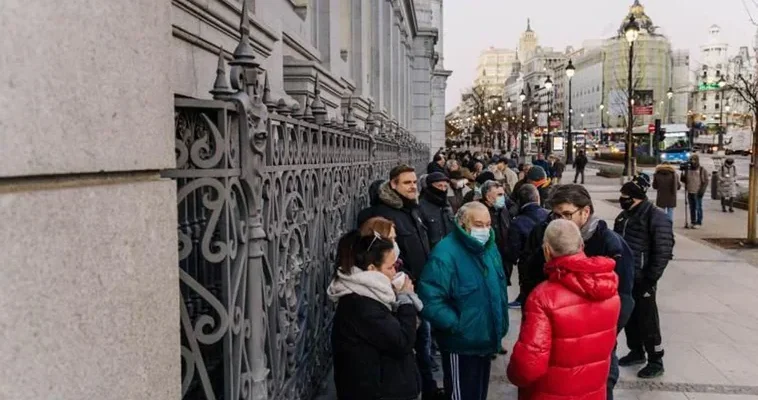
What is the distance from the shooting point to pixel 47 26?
1.82m

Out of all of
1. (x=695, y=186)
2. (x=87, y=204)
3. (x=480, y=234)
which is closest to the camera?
(x=87, y=204)

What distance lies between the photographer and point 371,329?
3959mm

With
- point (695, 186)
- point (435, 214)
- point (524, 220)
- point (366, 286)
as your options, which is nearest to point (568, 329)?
point (366, 286)

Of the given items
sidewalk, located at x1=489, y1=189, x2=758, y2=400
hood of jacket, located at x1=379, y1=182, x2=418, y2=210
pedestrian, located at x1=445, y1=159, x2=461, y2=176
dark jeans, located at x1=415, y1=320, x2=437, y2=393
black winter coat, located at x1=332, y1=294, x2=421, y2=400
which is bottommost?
sidewalk, located at x1=489, y1=189, x2=758, y2=400

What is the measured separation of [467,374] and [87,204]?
3642mm

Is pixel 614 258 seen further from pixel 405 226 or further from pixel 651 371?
pixel 651 371

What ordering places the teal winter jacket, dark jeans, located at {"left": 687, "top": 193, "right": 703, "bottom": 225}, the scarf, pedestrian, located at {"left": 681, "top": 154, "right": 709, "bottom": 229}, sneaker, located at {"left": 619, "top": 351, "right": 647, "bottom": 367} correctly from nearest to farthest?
1. the teal winter jacket
2. the scarf
3. sneaker, located at {"left": 619, "top": 351, "right": 647, "bottom": 367}
4. pedestrian, located at {"left": 681, "top": 154, "right": 709, "bottom": 229}
5. dark jeans, located at {"left": 687, "top": 193, "right": 703, "bottom": 225}

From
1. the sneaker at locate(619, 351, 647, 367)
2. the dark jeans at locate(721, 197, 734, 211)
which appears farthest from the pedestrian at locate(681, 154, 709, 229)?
the sneaker at locate(619, 351, 647, 367)

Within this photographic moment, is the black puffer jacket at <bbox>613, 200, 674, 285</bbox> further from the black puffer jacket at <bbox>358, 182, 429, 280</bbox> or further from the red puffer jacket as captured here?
the red puffer jacket

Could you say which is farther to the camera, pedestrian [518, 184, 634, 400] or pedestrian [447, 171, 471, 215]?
pedestrian [447, 171, 471, 215]

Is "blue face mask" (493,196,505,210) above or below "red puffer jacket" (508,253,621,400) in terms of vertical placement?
above

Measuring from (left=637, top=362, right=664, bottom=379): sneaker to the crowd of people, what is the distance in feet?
0.04

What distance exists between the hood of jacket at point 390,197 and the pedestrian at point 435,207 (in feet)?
2.91

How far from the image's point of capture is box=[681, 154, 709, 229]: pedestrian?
18719mm
